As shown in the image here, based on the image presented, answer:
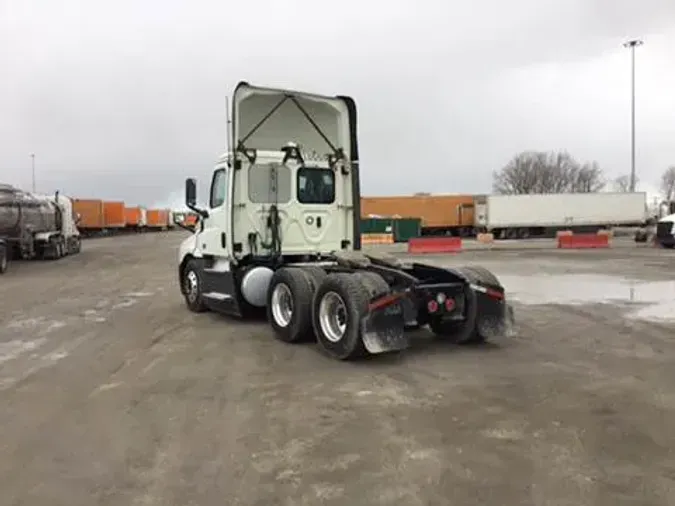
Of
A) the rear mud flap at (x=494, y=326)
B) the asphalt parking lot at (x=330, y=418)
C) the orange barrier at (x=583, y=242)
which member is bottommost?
the asphalt parking lot at (x=330, y=418)

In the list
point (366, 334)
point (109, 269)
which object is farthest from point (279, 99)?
point (109, 269)

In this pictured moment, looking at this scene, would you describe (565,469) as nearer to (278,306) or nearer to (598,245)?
(278,306)

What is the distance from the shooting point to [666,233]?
3716 centimetres

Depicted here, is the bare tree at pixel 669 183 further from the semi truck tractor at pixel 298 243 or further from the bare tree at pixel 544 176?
the semi truck tractor at pixel 298 243

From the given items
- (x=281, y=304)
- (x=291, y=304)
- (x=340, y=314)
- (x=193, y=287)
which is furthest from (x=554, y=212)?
(x=340, y=314)

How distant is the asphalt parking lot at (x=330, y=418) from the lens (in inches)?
175

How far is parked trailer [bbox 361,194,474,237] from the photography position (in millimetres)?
58969

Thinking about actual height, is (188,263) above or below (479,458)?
above

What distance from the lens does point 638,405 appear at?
6254 millimetres

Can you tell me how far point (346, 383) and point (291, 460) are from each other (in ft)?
7.61

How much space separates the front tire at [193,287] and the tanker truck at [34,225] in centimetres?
1622

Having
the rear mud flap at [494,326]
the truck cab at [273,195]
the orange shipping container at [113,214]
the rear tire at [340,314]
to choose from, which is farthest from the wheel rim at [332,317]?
the orange shipping container at [113,214]

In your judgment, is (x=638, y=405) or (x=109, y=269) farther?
(x=109, y=269)

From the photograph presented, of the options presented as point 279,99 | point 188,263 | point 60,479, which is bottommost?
point 60,479
